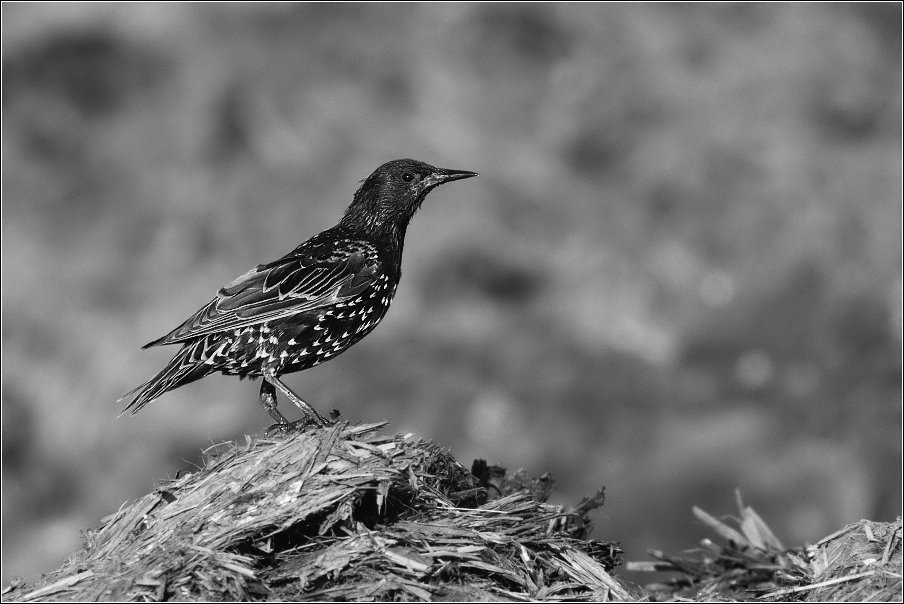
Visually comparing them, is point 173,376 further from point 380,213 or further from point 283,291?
point 380,213

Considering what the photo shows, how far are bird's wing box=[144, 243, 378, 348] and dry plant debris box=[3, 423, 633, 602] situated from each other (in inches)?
52.9

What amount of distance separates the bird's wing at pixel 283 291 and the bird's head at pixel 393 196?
1.53 feet

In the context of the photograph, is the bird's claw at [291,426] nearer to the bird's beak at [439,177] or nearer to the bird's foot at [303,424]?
the bird's foot at [303,424]

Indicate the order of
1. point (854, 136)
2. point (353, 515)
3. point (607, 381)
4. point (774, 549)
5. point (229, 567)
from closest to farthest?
1. point (229, 567)
2. point (353, 515)
3. point (774, 549)
4. point (607, 381)
5. point (854, 136)

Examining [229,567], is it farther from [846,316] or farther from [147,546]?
[846,316]

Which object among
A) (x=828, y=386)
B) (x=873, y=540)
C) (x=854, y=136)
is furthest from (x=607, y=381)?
(x=873, y=540)

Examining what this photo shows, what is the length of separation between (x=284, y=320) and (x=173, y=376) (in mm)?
631

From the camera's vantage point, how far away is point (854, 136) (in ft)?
29.3

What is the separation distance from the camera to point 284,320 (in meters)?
5.18

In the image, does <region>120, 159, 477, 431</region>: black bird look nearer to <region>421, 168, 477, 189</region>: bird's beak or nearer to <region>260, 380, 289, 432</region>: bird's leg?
<region>260, 380, 289, 432</region>: bird's leg

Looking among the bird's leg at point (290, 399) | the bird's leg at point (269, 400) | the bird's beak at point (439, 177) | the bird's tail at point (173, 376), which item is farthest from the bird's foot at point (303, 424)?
the bird's beak at point (439, 177)

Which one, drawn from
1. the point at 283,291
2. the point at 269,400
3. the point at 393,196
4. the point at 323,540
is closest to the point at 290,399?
the point at 269,400

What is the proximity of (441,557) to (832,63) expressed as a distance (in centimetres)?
732

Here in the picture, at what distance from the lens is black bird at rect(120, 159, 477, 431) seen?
16.6ft
